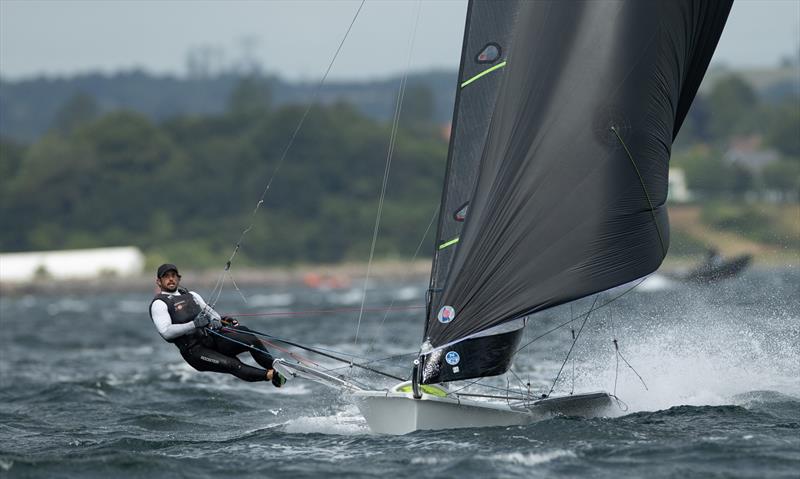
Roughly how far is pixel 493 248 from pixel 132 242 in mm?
90894

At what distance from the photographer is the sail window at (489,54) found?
9.99 meters

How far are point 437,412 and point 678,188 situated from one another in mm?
46476

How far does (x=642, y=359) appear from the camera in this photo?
12.5 metres

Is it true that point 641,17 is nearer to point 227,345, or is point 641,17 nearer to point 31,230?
point 227,345

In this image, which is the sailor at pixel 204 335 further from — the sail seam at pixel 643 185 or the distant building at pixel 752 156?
the distant building at pixel 752 156

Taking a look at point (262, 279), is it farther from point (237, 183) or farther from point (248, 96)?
point (248, 96)

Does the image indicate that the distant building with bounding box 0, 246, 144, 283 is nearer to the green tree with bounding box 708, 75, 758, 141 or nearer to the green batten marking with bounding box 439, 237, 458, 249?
the green tree with bounding box 708, 75, 758, 141

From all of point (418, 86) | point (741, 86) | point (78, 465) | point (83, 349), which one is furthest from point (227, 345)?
point (418, 86)

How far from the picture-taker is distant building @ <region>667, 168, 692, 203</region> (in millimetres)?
48656

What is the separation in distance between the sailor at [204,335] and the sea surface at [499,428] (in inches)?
16.5

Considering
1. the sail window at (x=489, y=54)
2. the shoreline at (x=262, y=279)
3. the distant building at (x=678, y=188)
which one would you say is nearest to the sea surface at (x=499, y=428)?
the sail window at (x=489, y=54)

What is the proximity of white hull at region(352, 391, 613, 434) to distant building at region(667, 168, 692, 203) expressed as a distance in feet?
125

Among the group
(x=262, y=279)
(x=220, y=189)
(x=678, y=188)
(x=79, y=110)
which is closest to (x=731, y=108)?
(x=262, y=279)

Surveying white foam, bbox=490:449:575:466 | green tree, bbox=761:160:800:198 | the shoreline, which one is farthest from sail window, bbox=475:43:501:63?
the shoreline
